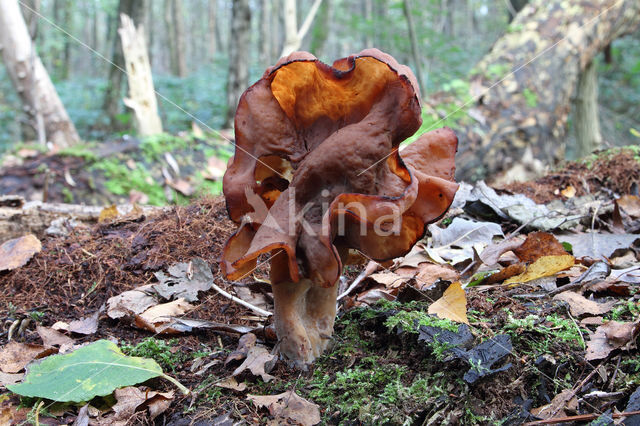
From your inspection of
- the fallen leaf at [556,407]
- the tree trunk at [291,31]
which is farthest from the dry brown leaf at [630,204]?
the tree trunk at [291,31]

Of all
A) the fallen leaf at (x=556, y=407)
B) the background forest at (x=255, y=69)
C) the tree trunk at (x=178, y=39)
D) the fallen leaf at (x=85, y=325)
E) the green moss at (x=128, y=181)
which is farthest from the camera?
the tree trunk at (x=178, y=39)

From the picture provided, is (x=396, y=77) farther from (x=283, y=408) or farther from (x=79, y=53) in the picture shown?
(x=79, y=53)

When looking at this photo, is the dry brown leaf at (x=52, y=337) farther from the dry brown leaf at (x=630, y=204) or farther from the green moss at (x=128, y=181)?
the dry brown leaf at (x=630, y=204)

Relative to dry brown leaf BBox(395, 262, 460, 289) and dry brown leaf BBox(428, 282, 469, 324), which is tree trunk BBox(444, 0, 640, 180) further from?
dry brown leaf BBox(428, 282, 469, 324)

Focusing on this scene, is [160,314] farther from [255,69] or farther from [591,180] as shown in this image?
[255,69]

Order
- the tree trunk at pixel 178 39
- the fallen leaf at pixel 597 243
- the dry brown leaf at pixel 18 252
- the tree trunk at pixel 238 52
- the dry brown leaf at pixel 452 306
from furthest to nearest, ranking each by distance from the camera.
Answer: the tree trunk at pixel 178 39 → the tree trunk at pixel 238 52 → the dry brown leaf at pixel 18 252 → the fallen leaf at pixel 597 243 → the dry brown leaf at pixel 452 306
